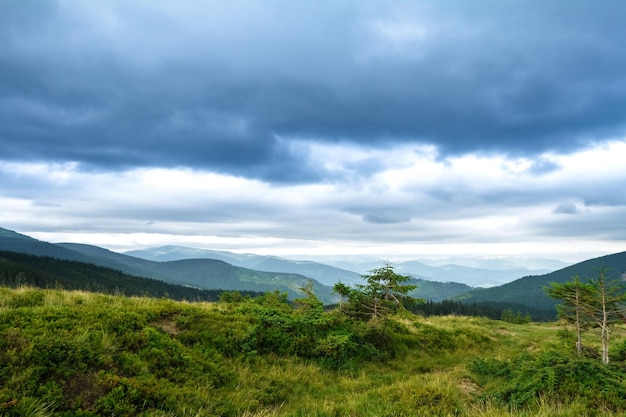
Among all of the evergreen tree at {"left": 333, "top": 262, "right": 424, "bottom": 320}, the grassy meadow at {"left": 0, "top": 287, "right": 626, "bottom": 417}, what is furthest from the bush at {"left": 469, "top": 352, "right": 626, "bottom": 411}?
the evergreen tree at {"left": 333, "top": 262, "right": 424, "bottom": 320}

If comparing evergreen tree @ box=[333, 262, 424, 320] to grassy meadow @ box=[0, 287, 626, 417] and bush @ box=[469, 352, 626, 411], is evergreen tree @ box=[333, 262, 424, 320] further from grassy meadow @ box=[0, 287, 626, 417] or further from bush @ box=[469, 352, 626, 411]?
bush @ box=[469, 352, 626, 411]

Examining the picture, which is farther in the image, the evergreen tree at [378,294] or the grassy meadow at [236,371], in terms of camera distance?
the evergreen tree at [378,294]

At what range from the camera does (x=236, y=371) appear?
9836 mm

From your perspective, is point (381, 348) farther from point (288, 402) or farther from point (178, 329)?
point (178, 329)

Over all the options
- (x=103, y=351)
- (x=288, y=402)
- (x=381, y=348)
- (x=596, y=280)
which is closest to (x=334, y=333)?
(x=381, y=348)

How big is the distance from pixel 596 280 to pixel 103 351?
1544 centimetres

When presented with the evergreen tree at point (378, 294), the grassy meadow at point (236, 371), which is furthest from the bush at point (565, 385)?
the evergreen tree at point (378, 294)

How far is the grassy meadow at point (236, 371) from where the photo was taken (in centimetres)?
676

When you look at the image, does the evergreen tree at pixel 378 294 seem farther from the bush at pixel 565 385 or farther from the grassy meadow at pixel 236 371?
the bush at pixel 565 385

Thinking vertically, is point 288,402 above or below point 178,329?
below

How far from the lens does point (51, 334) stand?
25.9 feet

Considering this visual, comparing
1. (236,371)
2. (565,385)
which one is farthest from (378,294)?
(565,385)

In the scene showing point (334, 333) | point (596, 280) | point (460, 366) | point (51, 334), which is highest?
point (596, 280)

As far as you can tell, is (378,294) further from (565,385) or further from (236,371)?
(565,385)
